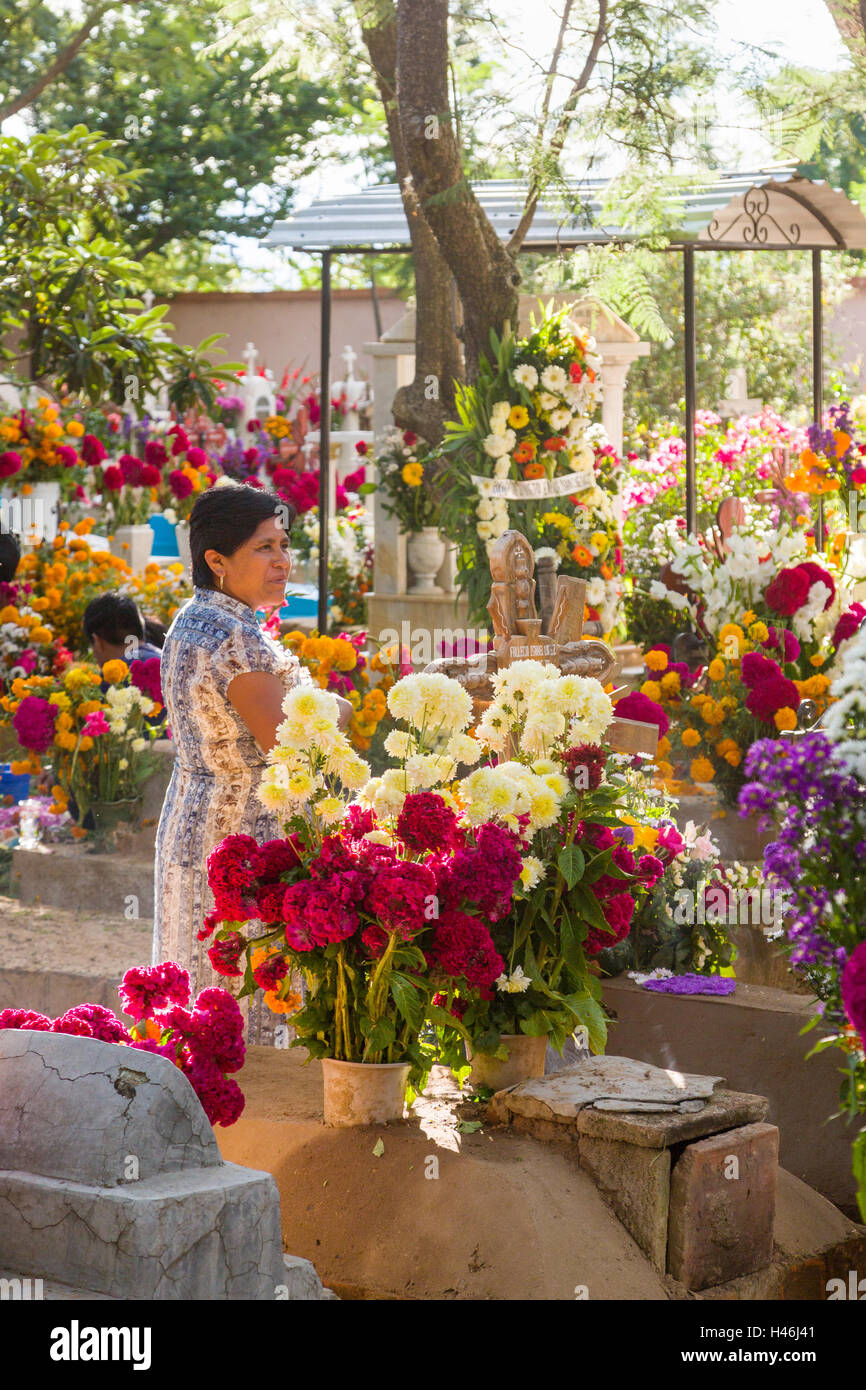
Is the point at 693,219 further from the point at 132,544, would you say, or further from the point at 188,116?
the point at 188,116

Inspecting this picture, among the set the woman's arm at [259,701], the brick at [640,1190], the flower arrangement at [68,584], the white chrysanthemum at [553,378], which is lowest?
the brick at [640,1190]

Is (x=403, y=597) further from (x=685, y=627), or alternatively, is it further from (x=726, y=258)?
(x=726, y=258)

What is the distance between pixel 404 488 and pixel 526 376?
6.30ft

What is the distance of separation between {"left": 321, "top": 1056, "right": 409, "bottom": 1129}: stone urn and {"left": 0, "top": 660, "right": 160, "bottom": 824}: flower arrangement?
3.24 metres

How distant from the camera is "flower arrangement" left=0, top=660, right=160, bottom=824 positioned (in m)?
6.33

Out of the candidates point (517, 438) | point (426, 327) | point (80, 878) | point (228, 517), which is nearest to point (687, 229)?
point (517, 438)

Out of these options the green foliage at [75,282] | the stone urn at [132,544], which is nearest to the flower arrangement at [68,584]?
the green foliage at [75,282]

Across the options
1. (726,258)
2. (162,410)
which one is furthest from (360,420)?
(726,258)

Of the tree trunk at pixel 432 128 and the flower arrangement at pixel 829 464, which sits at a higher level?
the tree trunk at pixel 432 128

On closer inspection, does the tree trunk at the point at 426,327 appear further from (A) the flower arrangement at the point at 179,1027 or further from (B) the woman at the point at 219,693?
(A) the flower arrangement at the point at 179,1027

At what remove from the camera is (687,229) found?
7414 mm

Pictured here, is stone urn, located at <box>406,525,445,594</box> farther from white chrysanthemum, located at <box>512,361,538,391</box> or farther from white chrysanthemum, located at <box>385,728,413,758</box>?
white chrysanthemum, located at <box>385,728,413,758</box>

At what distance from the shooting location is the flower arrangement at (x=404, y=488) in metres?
9.09

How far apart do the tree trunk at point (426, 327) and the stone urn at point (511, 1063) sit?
15.8 ft
